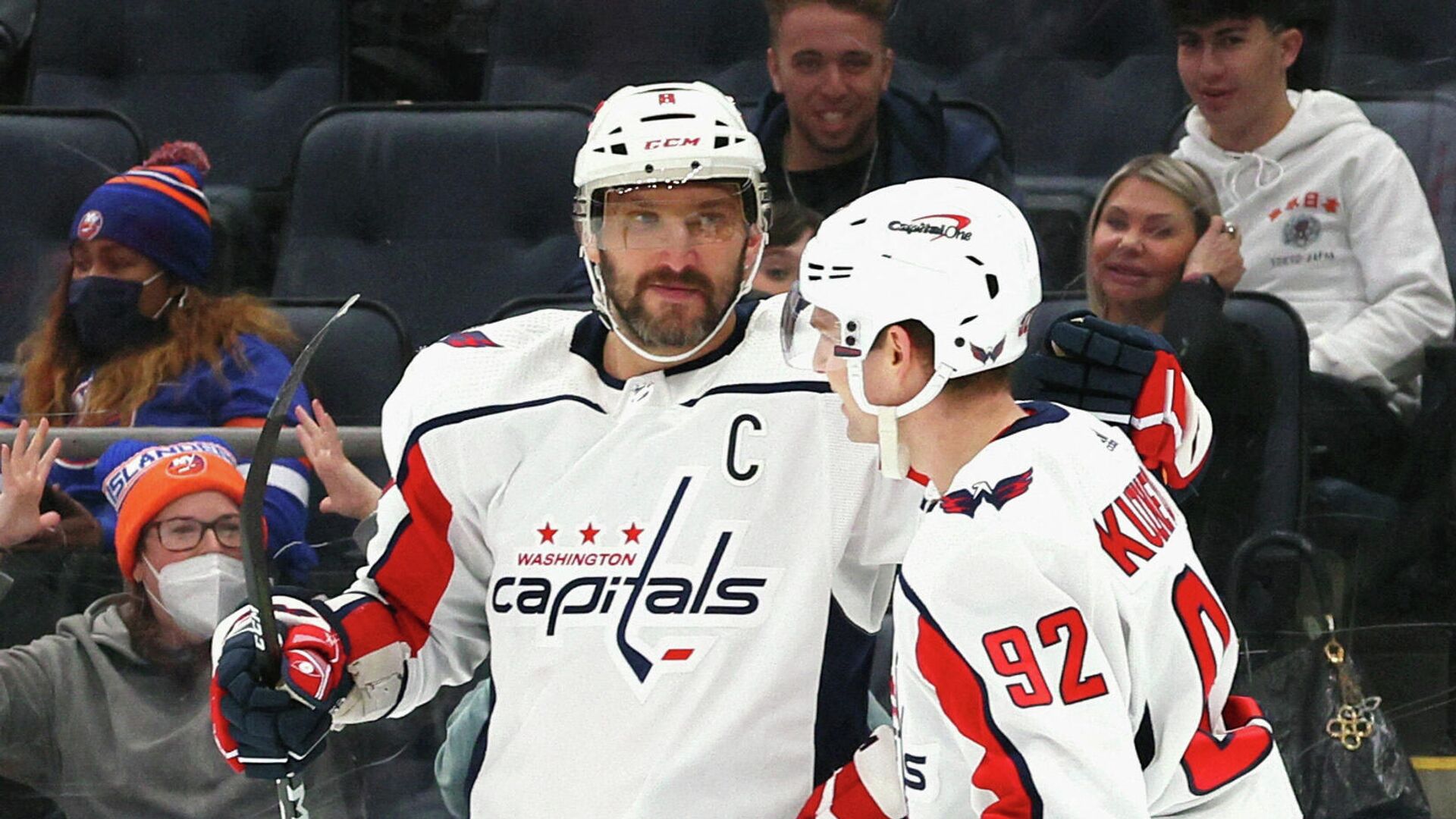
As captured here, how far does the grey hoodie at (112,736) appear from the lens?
2.64 m

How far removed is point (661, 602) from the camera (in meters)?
2.16

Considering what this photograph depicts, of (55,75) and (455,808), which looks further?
(55,75)

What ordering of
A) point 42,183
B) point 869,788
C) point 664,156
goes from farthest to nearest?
point 42,183, point 664,156, point 869,788

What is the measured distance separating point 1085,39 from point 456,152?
1050mm

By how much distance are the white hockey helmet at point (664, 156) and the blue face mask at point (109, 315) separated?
917 millimetres

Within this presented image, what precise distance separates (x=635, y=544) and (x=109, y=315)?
1.17 m

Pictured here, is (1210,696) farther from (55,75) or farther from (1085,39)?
(55,75)

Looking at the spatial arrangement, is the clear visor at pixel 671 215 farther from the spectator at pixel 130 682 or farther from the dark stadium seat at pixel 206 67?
the dark stadium seat at pixel 206 67

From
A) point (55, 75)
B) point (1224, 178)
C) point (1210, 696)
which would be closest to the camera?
point (1210, 696)

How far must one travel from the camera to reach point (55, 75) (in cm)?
340

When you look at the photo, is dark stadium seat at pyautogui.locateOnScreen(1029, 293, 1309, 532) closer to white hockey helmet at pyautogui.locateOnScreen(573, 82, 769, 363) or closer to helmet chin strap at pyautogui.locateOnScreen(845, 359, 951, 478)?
white hockey helmet at pyautogui.locateOnScreen(573, 82, 769, 363)

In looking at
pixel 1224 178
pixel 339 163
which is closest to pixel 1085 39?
pixel 1224 178

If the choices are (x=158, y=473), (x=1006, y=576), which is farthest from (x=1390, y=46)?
(x=158, y=473)

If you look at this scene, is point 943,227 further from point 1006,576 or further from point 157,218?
point 157,218
